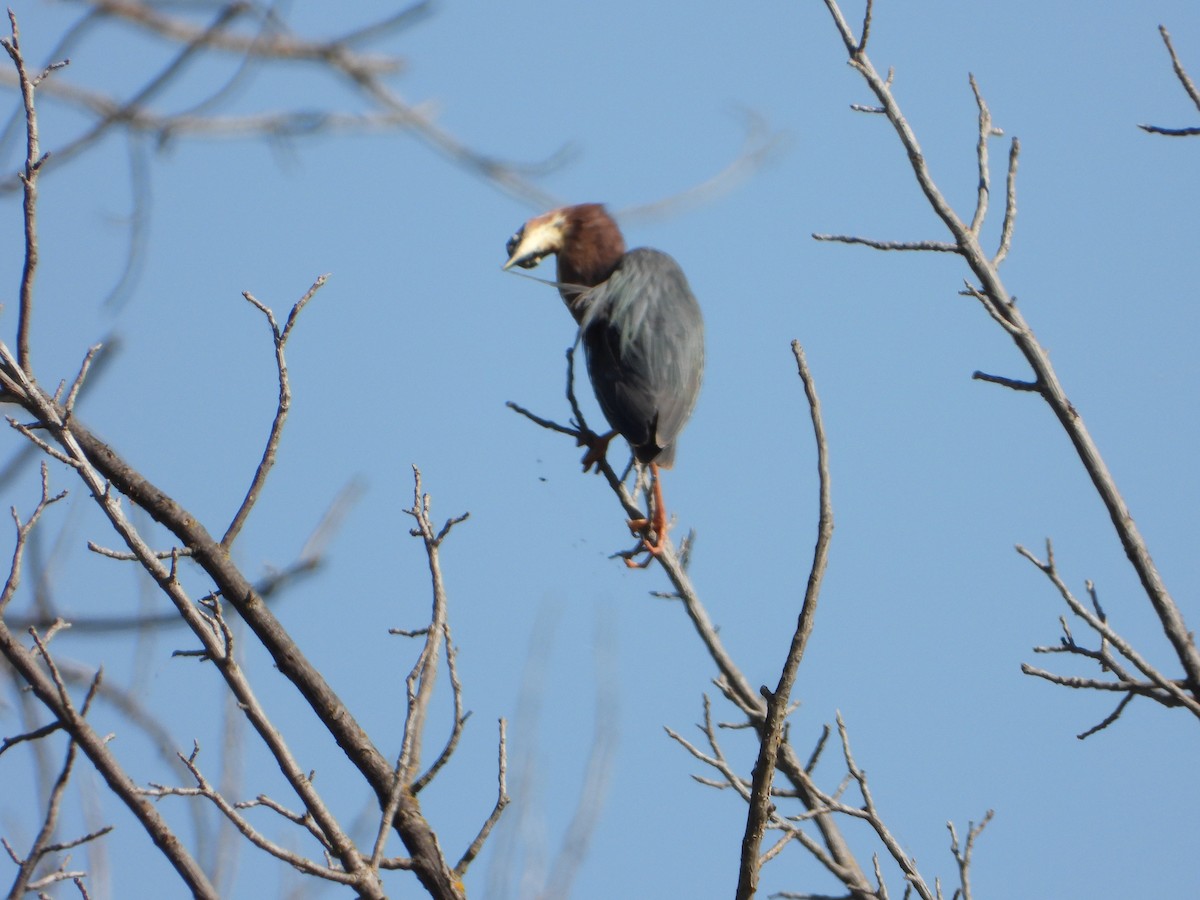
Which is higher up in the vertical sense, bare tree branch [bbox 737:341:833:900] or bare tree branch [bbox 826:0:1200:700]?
bare tree branch [bbox 826:0:1200:700]

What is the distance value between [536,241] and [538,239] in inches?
0.6

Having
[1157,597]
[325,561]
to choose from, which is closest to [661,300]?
[325,561]

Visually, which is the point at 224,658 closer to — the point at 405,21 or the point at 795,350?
the point at 795,350

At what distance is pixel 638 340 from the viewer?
200 inches

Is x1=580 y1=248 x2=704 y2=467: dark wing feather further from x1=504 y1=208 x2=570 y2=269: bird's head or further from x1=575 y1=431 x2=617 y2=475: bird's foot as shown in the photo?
x1=504 y1=208 x2=570 y2=269: bird's head

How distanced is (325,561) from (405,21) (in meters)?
1.56

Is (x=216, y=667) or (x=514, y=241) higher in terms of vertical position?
(x=514, y=241)

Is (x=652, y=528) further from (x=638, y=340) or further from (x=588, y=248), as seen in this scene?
(x=588, y=248)

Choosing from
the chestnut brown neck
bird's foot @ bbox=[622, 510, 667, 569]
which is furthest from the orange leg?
the chestnut brown neck

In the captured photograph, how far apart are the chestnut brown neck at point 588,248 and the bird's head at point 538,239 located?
1.1 inches

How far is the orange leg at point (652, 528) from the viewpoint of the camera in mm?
4352

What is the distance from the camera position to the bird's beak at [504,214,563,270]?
6.35m

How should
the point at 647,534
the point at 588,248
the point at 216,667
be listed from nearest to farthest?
the point at 216,667 < the point at 647,534 < the point at 588,248

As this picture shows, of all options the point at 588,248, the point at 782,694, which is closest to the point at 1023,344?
the point at 782,694
